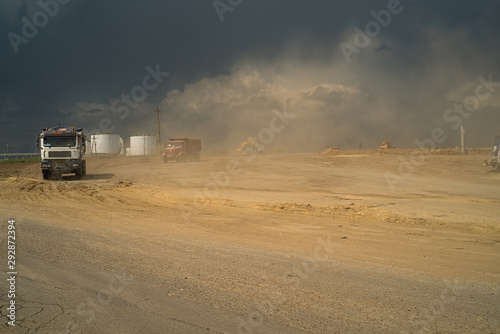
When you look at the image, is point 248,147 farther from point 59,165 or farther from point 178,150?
point 59,165

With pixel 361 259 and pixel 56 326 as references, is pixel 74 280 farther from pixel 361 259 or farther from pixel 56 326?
pixel 361 259

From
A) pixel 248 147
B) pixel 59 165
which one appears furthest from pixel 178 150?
pixel 248 147

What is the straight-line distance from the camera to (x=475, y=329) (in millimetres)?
3916

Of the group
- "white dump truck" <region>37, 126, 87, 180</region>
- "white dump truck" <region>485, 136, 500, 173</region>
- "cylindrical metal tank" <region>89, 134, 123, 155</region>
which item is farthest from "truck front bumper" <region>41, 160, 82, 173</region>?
"cylindrical metal tank" <region>89, 134, 123, 155</region>

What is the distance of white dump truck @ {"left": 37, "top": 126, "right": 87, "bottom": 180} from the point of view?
2669 centimetres

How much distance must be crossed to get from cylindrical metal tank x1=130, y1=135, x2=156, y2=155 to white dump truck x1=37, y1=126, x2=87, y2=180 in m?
47.0

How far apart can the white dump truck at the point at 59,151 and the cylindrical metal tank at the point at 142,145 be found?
47013 mm

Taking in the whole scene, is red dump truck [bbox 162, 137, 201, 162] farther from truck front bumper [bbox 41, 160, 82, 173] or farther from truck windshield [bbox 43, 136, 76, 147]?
truck front bumper [bbox 41, 160, 82, 173]

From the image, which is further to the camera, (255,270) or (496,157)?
(496,157)

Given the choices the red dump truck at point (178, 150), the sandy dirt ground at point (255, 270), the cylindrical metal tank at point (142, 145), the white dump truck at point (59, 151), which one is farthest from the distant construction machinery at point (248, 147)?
the sandy dirt ground at point (255, 270)

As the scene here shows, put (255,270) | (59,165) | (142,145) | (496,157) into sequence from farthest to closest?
(142,145) < (496,157) < (59,165) < (255,270)

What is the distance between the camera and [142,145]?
74.0 metres

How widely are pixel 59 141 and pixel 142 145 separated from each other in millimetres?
47745

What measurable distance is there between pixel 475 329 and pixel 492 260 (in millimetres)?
3379
